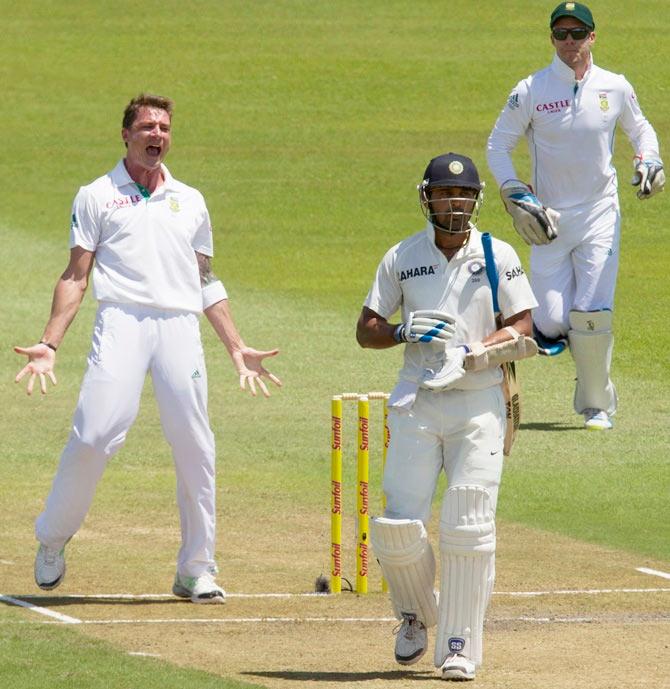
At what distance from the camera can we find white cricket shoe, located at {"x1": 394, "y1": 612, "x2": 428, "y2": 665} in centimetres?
764

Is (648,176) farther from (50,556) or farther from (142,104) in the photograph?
(50,556)

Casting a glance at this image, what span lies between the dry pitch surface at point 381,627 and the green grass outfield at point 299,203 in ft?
1.42

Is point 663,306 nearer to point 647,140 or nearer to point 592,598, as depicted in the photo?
point 647,140

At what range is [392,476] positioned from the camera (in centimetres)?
769

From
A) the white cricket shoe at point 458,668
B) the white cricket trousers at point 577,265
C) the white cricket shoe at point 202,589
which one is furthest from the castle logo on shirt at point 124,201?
the white cricket trousers at point 577,265

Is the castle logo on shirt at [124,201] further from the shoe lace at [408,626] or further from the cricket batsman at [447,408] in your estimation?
the shoe lace at [408,626]

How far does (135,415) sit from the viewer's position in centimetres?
894

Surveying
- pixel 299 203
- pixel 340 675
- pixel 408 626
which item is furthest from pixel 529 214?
pixel 299 203

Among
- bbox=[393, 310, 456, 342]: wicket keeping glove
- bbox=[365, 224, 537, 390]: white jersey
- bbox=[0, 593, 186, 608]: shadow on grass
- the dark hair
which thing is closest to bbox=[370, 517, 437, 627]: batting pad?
bbox=[365, 224, 537, 390]: white jersey

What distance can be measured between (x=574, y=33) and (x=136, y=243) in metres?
5.05

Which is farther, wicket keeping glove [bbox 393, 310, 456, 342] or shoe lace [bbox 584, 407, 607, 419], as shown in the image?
shoe lace [bbox 584, 407, 607, 419]

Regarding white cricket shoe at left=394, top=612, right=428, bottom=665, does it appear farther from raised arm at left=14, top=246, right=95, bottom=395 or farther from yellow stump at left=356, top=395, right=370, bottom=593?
raised arm at left=14, top=246, right=95, bottom=395

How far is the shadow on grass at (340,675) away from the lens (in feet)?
24.5

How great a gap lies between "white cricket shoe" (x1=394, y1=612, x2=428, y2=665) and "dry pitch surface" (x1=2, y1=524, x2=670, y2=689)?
6 centimetres
